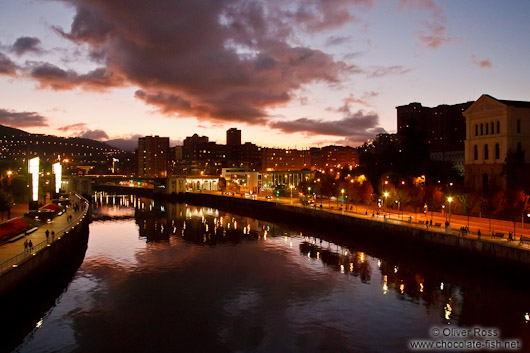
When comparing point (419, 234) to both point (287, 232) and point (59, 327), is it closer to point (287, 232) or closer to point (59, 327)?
point (287, 232)

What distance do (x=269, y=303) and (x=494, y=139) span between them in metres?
36.9

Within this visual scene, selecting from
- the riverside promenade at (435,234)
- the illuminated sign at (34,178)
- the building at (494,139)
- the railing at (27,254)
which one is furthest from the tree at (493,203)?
the illuminated sign at (34,178)

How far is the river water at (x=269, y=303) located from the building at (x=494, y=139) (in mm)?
19122

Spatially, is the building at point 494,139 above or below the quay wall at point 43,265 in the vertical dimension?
above

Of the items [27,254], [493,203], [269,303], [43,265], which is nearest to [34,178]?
[43,265]

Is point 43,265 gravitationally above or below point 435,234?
below

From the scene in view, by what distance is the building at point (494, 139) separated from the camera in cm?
4594

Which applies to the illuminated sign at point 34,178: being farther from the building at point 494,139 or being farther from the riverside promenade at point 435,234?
the building at point 494,139

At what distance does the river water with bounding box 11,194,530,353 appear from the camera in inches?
744

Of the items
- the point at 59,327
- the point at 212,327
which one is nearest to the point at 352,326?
the point at 212,327

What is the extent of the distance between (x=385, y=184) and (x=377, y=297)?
3353 cm

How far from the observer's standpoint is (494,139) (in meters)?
47.7

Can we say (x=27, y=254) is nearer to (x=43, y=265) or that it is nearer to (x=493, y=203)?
(x=43, y=265)

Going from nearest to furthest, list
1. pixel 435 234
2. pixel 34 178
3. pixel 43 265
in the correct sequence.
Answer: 1. pixel 43 265
2. pixel 435 234
3. pixel 34 178
